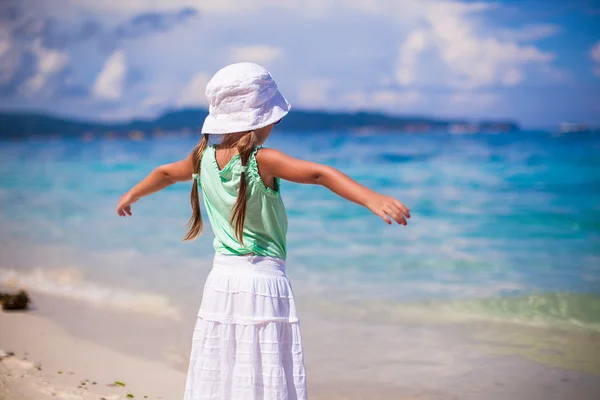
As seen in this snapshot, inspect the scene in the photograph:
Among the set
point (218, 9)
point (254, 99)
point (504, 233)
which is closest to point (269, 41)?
point (218, 9)

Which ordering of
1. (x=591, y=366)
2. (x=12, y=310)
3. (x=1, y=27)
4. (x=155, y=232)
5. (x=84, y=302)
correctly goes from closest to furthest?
(x=591, y=366), (x=12, y=310), (x=84, y=302), (x=155, y=232), (x=1, y=27)

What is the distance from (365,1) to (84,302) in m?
15.8

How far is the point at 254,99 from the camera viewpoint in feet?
7.50

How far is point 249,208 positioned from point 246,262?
168mm

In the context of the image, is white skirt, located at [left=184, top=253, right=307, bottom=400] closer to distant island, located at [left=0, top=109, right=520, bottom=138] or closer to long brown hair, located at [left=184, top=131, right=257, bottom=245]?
long brown hair, located at [left=184, top=131, right=257, bottom=245]

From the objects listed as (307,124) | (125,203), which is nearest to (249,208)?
(125,203)

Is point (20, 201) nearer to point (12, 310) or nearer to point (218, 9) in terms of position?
point (12, 310)

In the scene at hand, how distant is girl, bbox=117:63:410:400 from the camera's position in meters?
2.27

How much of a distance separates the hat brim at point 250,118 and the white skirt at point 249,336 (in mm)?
383

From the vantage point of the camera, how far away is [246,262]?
2.33m

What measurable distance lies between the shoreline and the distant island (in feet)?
53.7

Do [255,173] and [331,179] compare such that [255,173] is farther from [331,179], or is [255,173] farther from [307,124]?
[307,124]

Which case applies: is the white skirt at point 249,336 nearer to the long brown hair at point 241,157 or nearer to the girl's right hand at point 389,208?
the long brown hair at point 241,157

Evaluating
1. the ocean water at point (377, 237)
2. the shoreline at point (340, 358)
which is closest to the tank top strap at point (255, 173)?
the shoreline at point (340, 358)
